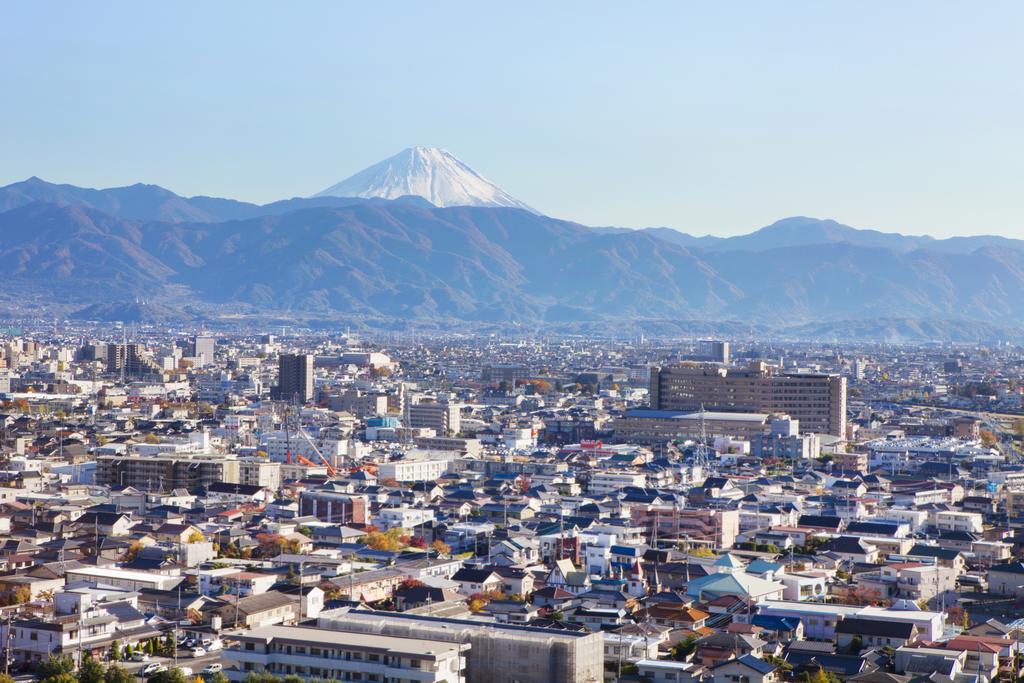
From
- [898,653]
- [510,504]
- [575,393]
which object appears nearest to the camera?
[898,653]

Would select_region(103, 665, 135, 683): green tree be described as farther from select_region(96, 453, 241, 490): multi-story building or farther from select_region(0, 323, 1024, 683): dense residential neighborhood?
select_region(96, 453, 241, 490): multi-story building

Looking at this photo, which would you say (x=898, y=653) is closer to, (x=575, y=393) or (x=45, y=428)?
(x=45, y=428)

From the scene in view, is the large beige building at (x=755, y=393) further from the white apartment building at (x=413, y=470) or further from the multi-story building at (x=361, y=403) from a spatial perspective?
the white apartment building at (x=413, y=470)

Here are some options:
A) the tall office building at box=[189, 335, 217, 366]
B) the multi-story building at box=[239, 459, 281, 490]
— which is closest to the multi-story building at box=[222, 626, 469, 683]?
the multi-story building at box=[239, 459, 281, 490]

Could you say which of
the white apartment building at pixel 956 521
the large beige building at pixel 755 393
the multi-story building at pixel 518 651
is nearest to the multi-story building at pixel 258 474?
the white apartment building at pixel 956 521

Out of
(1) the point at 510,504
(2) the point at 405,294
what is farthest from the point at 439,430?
(2) the point at 405,294

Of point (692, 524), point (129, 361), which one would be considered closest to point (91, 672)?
point (692, 524)

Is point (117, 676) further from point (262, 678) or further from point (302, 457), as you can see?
point (302, 457)
